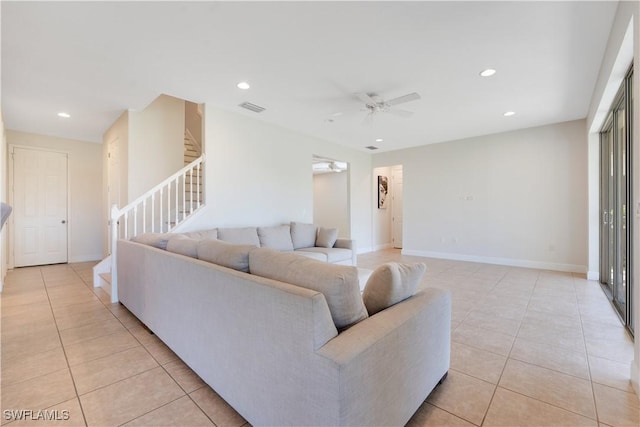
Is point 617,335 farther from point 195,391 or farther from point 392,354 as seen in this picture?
point 195,391

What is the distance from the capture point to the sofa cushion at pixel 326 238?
498 centimetres

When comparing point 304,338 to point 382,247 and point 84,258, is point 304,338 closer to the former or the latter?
point 84,258

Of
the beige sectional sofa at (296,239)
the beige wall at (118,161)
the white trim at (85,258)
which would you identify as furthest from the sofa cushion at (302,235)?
the white trim at (85,258)

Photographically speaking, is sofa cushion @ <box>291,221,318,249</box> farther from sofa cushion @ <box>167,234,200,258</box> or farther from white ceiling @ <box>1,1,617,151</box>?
sofa cushion @ <box>167,234,200,258</box>

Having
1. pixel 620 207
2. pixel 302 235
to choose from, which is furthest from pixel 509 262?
pixel 302 235

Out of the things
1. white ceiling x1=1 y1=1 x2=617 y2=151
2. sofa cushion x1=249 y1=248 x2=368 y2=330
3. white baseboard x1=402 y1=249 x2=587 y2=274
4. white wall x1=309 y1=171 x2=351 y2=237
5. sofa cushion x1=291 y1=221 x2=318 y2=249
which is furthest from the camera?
white wall x1=309 y1=171 x2=351 y2=237

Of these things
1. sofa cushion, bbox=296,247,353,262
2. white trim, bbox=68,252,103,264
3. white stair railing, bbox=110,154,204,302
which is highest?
white stair railing, bbox=110,154,204,302

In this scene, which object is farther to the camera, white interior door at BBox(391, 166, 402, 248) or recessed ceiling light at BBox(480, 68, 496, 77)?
white interior door at BBox(391, 166, 402, 248)

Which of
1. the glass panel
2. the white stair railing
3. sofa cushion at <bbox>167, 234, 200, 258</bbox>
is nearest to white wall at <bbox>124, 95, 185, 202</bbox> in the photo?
the white stair railing

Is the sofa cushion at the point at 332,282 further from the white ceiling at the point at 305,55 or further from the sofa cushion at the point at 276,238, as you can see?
the sofa cushion at the point at 276,238

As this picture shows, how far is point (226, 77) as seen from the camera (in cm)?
328

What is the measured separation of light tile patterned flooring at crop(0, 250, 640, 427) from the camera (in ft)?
4.96

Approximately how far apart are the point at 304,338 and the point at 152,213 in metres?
3.36

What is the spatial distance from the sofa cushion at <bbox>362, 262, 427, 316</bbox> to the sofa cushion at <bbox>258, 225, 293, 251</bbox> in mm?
3062
